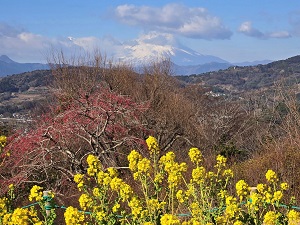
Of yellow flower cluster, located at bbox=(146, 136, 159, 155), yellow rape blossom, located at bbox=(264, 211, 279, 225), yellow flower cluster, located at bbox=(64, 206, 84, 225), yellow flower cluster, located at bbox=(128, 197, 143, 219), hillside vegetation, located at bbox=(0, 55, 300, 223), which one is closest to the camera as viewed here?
yellow flower cluster, located at bbox=(64, 206, 84, 225)

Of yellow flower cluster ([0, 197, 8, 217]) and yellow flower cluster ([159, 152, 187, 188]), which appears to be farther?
yellow flower cluster ([159, 152, 187, 188])

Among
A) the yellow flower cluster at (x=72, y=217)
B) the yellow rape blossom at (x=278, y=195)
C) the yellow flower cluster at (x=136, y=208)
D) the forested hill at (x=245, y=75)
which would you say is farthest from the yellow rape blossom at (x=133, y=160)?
the forested hill at (x=245, y=75)

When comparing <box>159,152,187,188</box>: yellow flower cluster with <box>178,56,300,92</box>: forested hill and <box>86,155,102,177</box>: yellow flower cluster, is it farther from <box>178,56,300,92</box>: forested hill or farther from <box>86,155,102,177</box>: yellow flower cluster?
<box>178,56,300,92</box>: forested hill

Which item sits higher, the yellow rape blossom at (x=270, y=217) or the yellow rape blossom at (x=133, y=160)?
the yellow rape blossom at (x=133, y=160)

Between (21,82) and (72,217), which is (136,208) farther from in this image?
(21,82)

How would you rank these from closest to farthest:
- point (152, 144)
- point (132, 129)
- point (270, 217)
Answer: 1. point (270, 217)
2. point (152, 144)
3. point (132, 129)

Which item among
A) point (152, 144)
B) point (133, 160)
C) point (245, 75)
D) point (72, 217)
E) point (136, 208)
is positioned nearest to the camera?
point (72, 217)

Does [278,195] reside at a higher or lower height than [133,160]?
lower

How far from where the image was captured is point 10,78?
10406cm

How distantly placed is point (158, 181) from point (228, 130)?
696 inches

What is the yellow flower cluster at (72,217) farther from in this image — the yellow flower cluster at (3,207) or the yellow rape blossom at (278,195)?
the yellow rape blossom at (278,195)

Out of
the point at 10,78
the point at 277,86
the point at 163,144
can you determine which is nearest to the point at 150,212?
the point at 277,86

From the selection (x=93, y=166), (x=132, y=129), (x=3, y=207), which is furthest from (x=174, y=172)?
(x=132, y=129)

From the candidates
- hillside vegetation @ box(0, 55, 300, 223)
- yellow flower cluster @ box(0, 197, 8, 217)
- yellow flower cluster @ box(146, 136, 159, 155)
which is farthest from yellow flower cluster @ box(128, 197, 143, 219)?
hillside vegetation @ box(0, 55, 300, 223)
